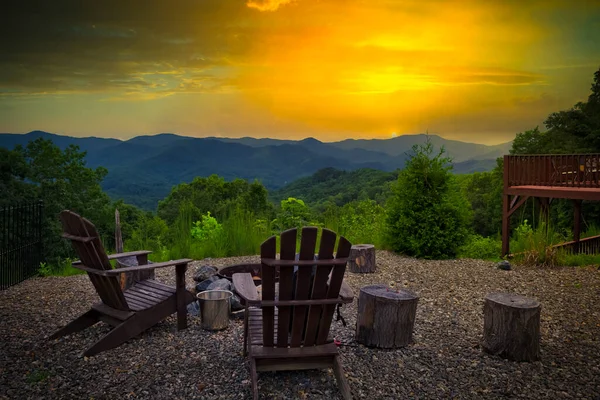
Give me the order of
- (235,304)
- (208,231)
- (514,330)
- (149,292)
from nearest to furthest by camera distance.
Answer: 1. (514,330)
2. (149,292)
3. (235,304)
4. (208,231)

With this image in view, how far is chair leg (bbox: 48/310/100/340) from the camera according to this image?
405 cm

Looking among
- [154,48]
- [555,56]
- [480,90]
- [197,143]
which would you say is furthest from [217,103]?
[197,143]

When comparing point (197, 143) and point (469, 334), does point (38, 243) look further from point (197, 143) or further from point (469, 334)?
point (197, 143)

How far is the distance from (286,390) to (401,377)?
852 millimetres

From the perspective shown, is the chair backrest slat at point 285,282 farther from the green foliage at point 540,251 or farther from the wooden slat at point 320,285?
the green foliage at point 540,251

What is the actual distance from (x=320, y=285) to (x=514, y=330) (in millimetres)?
1744

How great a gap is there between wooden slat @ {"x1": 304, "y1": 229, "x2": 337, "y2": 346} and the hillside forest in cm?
500

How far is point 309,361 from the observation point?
3.03m

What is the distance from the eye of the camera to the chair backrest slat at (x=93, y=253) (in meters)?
3.64

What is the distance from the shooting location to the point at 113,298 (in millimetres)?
3881

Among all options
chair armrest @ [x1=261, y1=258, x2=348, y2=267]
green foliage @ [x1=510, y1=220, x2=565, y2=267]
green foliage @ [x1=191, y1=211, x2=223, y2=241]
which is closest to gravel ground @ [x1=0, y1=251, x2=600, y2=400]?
chair armrest @ [x1=261, y1=258, x2=348, y2=267]

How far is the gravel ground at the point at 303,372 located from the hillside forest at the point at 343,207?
9.20 ft

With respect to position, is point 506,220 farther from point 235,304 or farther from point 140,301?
point 140,301

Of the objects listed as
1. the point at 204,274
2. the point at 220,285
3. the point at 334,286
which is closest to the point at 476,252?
the point at 204,274
